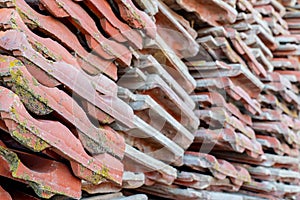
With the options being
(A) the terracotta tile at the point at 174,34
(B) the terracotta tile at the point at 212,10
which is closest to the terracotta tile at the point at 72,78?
(A) the terracotta tile at the point at 174,34

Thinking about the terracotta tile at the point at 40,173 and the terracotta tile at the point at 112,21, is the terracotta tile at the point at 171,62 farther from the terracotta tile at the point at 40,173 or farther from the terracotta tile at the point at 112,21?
the terracotta tile at the point at 40,173

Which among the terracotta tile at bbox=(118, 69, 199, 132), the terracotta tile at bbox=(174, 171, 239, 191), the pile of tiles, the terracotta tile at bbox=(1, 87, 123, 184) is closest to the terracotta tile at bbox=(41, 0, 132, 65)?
the pile of tiles

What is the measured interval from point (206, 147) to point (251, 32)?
608 mm

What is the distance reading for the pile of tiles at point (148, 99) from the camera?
2.48 ft

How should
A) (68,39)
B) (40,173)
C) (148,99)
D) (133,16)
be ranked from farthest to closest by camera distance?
(148,99), (133,16), (68,39), (40,173)

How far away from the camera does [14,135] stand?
687mm

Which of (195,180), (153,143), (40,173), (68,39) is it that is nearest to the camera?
(40,173)

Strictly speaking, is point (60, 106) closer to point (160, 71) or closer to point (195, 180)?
point (160, 71)

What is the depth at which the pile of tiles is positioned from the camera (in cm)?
75

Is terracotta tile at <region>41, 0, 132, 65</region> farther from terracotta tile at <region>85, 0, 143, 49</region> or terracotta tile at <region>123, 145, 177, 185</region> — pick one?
terracotta tile at <region>123, 145, 177, 185</region>

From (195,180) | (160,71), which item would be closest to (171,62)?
(160,71)

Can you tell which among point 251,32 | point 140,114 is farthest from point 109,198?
point 251,32

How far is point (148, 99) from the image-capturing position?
1.15 m

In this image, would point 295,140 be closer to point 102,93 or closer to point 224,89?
point 224,89
